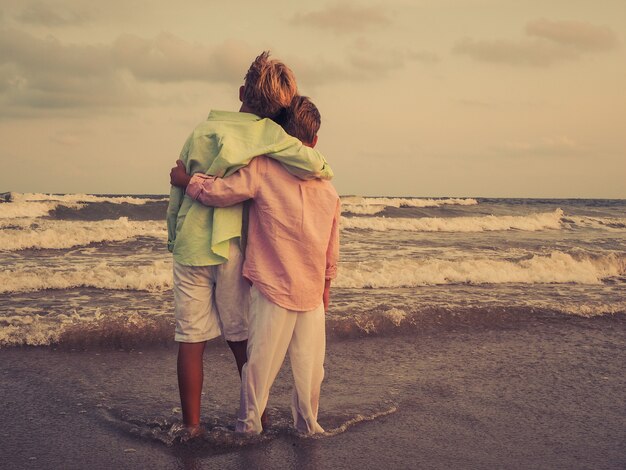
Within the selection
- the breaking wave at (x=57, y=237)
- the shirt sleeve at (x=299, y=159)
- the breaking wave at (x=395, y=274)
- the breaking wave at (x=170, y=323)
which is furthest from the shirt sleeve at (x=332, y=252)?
the breaking wave at (x=57, y=237)

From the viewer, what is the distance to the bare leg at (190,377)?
3.10 m

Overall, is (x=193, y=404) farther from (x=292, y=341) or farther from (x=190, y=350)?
(x=292, y=341)

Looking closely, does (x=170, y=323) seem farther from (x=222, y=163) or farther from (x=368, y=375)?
(x=222, y=163)

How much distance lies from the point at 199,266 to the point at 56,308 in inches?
163

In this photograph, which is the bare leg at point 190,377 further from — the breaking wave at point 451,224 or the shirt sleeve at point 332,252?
the breaking wave at point 451,224

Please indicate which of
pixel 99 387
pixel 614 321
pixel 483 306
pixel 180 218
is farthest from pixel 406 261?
pixel 180 218

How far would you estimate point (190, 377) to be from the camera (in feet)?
10.2

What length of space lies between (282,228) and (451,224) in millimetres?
19916

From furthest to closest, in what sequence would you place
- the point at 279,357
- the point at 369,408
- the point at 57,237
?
the point at 57,237 → the point at 369,408 → the point at 279,357

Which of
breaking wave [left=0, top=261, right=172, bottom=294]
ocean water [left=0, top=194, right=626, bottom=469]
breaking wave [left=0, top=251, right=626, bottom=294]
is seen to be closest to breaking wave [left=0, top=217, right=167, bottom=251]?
breaking wave [left=0, top=251, right=626, bottom=294]

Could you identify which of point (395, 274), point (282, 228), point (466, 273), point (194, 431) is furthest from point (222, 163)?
point (466, 273)

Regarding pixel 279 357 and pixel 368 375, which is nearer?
pixel 279 357

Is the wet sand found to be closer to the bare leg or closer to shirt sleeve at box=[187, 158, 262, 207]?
the bare leg

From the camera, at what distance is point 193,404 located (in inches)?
124
